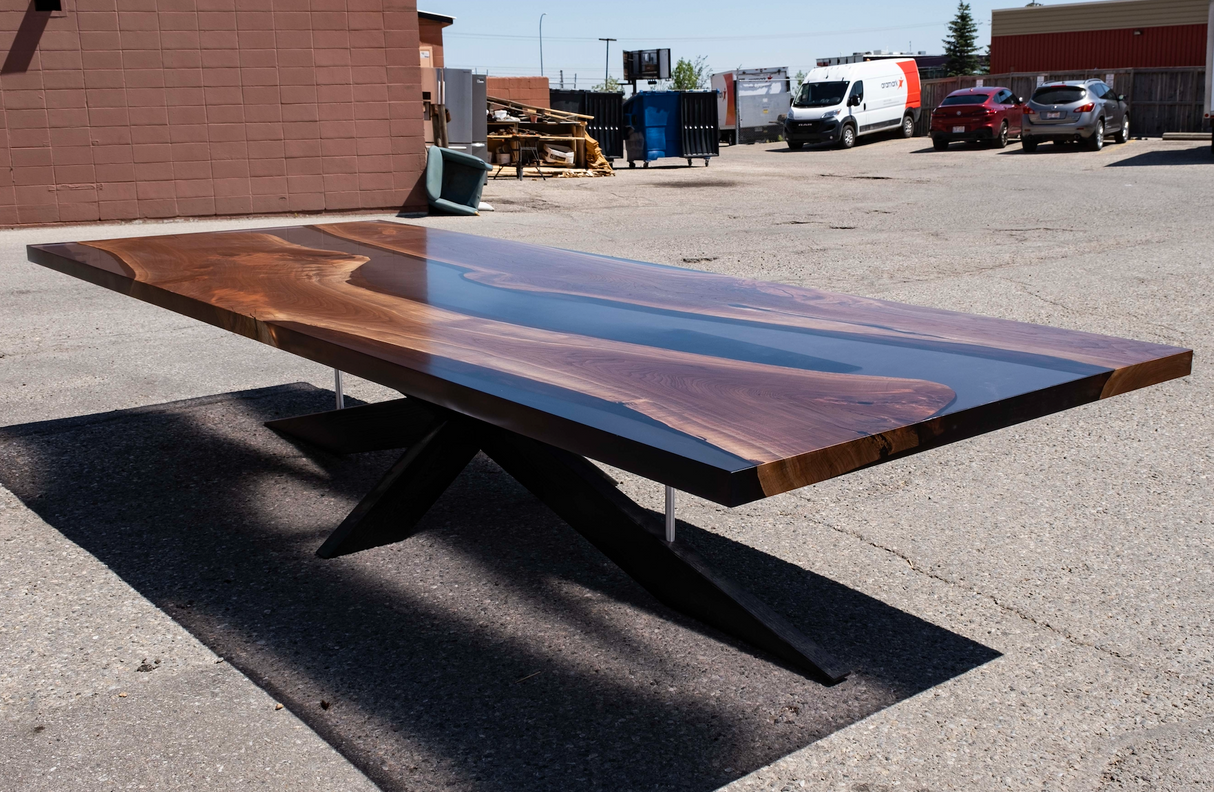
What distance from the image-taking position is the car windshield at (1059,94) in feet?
74.2

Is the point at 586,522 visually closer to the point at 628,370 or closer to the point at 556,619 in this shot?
the point at 556,619

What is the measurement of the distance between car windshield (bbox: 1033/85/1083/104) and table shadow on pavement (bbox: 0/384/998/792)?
2207 cm

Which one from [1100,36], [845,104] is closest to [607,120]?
[845,104]

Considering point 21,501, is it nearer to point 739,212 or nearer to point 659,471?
point 659,471

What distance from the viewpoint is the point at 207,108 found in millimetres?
12719

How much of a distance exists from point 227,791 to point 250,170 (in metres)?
12.1

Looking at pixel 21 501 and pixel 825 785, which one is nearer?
pixel 825 785

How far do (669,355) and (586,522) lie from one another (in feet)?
2.60

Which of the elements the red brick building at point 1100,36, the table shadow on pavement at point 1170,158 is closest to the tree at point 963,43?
→ the red brick building at point 1100,36

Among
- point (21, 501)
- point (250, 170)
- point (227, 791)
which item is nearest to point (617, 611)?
point (227, 791)

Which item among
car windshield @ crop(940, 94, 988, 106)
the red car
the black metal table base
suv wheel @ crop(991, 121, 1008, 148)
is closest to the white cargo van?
the red car

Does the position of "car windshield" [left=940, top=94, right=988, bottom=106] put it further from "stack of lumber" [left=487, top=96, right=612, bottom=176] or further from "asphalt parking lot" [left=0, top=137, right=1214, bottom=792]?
"asphalt parking lot" [left=0, top=137, right=1214, bottom=792]

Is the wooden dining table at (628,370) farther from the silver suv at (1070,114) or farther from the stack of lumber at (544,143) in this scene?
the silver suv at (1070,114)

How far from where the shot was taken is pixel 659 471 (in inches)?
62.0
